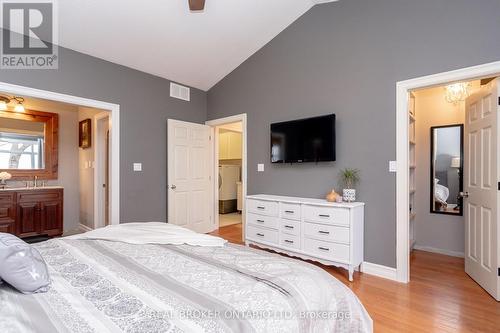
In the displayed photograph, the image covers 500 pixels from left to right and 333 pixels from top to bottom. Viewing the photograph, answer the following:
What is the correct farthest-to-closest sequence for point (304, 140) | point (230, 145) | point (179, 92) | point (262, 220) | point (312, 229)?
1. point (230, 145)
2. point (179, 92)
3. point (262, 220)
4. point (304, 140)
5. point (312, 229)

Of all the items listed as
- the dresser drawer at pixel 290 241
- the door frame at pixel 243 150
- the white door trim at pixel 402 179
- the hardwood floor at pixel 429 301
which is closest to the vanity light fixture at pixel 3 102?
the door frame at pixel 243 150

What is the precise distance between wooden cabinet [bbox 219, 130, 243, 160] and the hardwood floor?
4.26 m

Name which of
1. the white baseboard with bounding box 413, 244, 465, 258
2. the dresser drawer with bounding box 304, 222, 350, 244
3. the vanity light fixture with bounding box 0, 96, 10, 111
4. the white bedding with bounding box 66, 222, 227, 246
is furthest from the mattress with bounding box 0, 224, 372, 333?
the vanity light fixture with bounding box 0, 96, 10, 111

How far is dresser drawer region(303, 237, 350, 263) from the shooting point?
268 centimetres

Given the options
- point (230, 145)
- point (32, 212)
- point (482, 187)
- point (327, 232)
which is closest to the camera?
point (482, 187)

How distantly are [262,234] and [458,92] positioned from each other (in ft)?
10.1

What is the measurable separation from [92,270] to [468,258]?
11.6ft

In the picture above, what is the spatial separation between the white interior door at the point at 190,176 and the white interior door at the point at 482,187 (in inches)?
143

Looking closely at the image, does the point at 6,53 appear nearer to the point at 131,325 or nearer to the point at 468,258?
the point at 131,325

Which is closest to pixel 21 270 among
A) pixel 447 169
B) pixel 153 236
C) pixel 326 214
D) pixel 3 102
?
pixel 153 236

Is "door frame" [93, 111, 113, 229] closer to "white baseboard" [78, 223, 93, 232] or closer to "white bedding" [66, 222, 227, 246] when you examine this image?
"white baseboard" [78, 223, 93, 232]

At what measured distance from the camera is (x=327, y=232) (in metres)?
2.78

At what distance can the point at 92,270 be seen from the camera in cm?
122

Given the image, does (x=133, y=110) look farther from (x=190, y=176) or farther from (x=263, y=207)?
(x=263, y=207)
